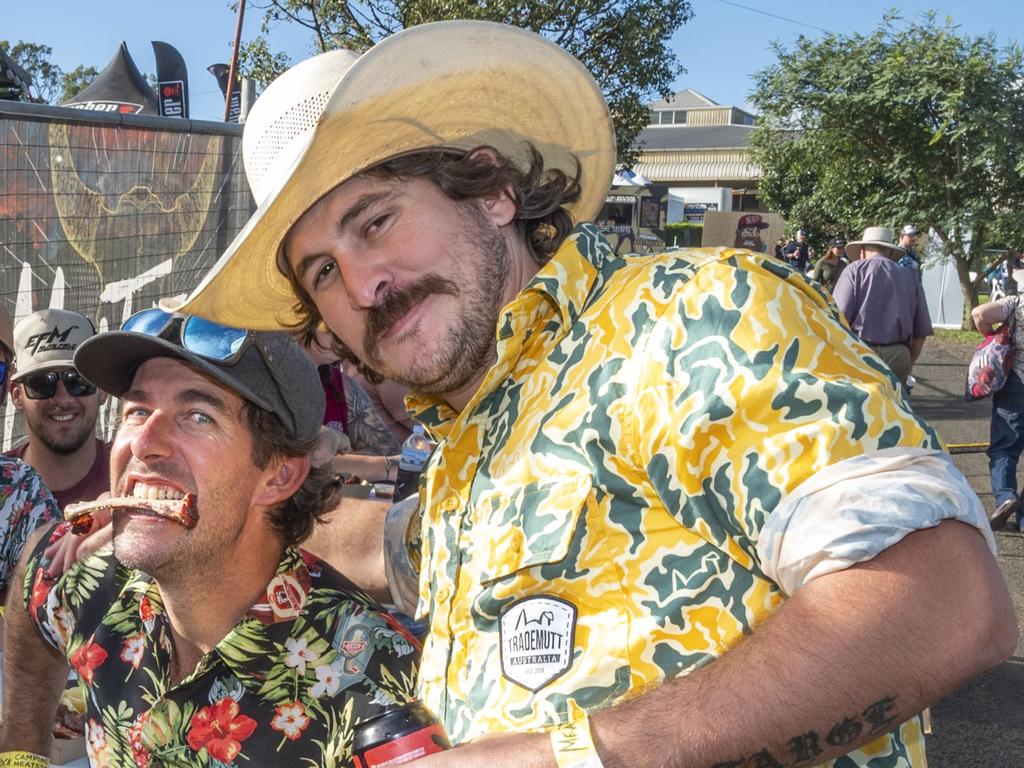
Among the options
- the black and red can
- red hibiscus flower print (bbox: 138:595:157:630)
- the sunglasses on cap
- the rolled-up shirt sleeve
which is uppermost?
the sunglasses on cap

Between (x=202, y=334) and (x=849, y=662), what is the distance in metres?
1.56

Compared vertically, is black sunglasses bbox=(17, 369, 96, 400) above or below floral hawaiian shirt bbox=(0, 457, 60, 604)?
above

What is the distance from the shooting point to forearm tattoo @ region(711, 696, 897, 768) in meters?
1.11

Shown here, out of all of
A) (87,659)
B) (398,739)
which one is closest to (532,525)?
(398,739)

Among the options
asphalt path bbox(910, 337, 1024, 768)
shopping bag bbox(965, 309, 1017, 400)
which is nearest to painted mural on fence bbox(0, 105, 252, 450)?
asphalt path bbox(910, 337, 1024, 768)

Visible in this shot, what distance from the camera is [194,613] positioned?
7.09 ft

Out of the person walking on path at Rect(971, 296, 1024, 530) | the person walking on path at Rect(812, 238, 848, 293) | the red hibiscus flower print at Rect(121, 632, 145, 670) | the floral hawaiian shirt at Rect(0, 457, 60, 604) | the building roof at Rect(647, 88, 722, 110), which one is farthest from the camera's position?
the building roof at Rect(647, 88, 722, 110)

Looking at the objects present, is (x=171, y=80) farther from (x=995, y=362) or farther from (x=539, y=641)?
(x=539, y=641)

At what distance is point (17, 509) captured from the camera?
3.42 m

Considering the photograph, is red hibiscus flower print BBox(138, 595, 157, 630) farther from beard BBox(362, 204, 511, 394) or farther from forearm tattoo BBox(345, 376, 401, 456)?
forearm tattoo BBox(345, 376, 401, 456)

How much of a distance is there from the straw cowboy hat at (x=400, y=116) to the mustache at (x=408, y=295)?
0.24 metres

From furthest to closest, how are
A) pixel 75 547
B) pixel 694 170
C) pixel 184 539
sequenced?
pixel 694 170 < pixel 75 547 < pixel 184 539

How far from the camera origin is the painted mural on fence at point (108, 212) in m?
4.07

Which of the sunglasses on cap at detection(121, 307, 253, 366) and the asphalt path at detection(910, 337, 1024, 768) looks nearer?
the sunglasses on cap at detection(121, 307, 253, 366)
